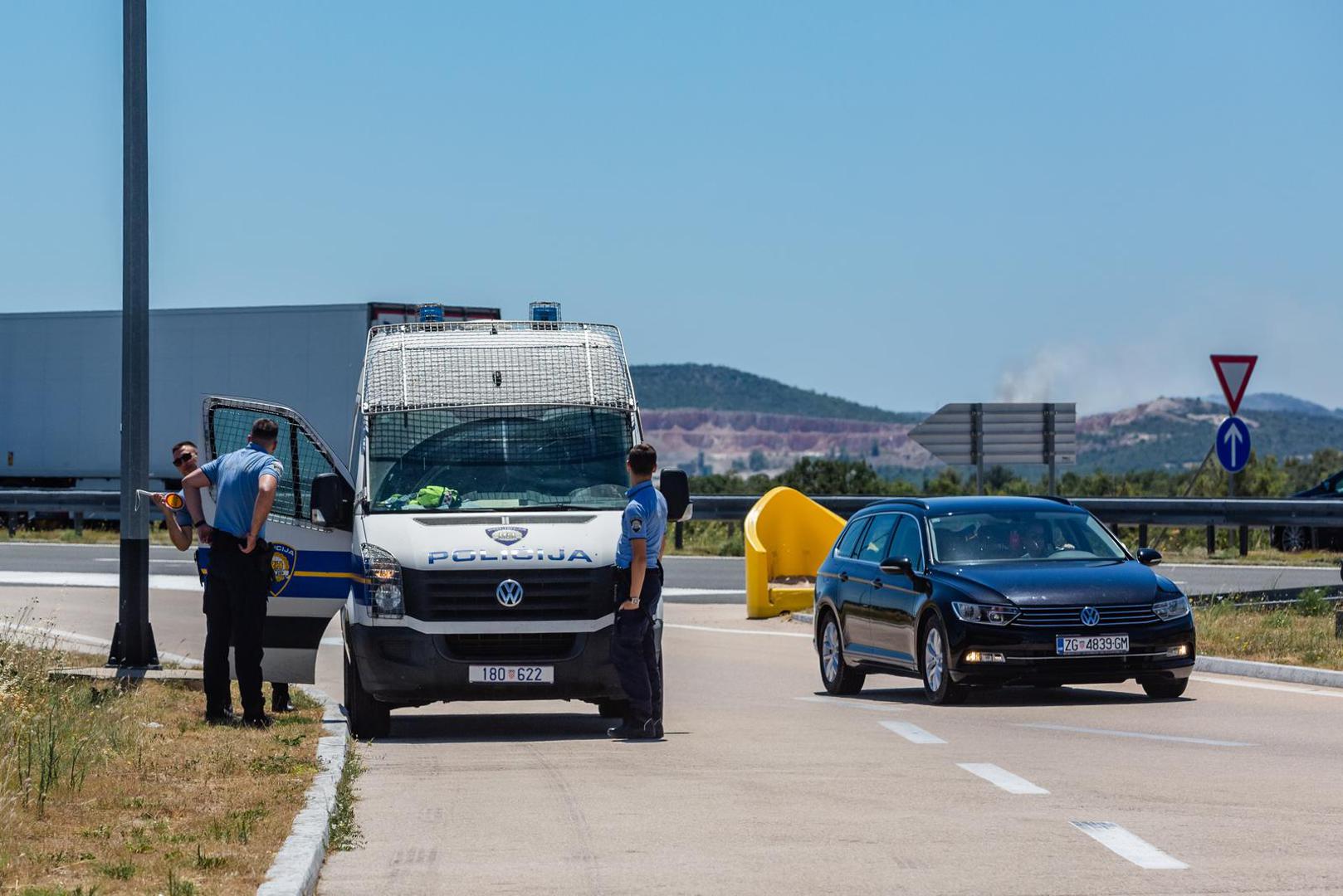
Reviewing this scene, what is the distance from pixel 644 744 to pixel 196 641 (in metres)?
9.06

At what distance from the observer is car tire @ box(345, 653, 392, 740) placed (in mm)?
13500

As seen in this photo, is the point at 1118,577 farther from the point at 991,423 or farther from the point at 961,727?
the point at 991,423

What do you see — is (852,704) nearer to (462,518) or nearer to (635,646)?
(635,646)

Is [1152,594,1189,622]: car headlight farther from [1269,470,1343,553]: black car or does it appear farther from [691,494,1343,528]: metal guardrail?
[1269,470,1343,553]: black car

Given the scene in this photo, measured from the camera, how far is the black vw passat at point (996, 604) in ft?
49.1

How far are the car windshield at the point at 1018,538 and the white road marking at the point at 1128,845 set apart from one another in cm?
675

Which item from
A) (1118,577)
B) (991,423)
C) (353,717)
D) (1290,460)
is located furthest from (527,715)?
(1290,460)

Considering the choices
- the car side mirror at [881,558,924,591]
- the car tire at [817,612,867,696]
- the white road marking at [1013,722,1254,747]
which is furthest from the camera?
the car tire at [817,612,867,696]

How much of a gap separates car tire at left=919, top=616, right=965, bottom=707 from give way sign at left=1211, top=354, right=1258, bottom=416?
36.9ft

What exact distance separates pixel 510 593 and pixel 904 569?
4.12 metres

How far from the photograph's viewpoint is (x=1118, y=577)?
50.6 ft

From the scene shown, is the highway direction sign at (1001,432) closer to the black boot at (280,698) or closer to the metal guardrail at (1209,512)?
the metal guardrail at (1209,512)

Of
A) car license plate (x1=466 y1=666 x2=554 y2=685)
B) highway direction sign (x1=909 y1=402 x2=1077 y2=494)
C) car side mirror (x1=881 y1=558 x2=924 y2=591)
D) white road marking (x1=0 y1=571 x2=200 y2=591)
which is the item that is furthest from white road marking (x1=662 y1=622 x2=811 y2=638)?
car license plate (x1=466 y1=666 x2=554 y2=685)

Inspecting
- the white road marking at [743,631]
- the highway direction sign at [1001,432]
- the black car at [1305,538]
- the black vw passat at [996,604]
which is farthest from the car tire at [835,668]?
the black car at [1305,538]
